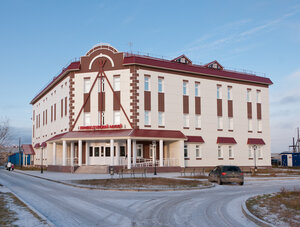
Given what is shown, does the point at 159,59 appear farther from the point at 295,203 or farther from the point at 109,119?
the point at 295,203

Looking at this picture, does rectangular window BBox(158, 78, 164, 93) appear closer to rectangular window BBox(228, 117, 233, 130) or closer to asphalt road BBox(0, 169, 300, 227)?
rectangular window BBox(228, 117, 233, 130)

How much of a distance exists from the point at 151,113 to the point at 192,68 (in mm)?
8996

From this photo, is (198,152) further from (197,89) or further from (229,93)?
(229,93)

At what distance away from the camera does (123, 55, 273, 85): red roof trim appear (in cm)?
4181

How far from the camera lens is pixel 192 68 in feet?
152

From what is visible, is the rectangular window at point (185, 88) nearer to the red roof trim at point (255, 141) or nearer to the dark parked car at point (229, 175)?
the red roof trim at point (255, 141)

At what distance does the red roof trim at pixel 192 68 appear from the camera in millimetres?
41812

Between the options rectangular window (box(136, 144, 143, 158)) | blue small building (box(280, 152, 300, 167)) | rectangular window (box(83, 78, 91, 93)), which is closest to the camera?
rectangular window (box(136, 144, 143, 158))

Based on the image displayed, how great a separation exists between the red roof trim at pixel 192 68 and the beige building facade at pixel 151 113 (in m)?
0.14

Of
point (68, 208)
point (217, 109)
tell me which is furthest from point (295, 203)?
point (217, 109)

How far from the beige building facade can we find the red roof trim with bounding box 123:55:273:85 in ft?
0.45

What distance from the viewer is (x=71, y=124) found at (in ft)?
144

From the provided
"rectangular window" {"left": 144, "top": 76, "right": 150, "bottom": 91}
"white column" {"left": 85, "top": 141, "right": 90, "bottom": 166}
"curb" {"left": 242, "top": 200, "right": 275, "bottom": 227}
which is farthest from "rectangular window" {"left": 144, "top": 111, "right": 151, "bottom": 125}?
"curb" {"left": 242, "top": 200, "right": 275, "bottom": 227}

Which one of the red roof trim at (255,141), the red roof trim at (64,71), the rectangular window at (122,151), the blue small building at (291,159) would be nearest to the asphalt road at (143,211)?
the rectangular window at (122,151)
